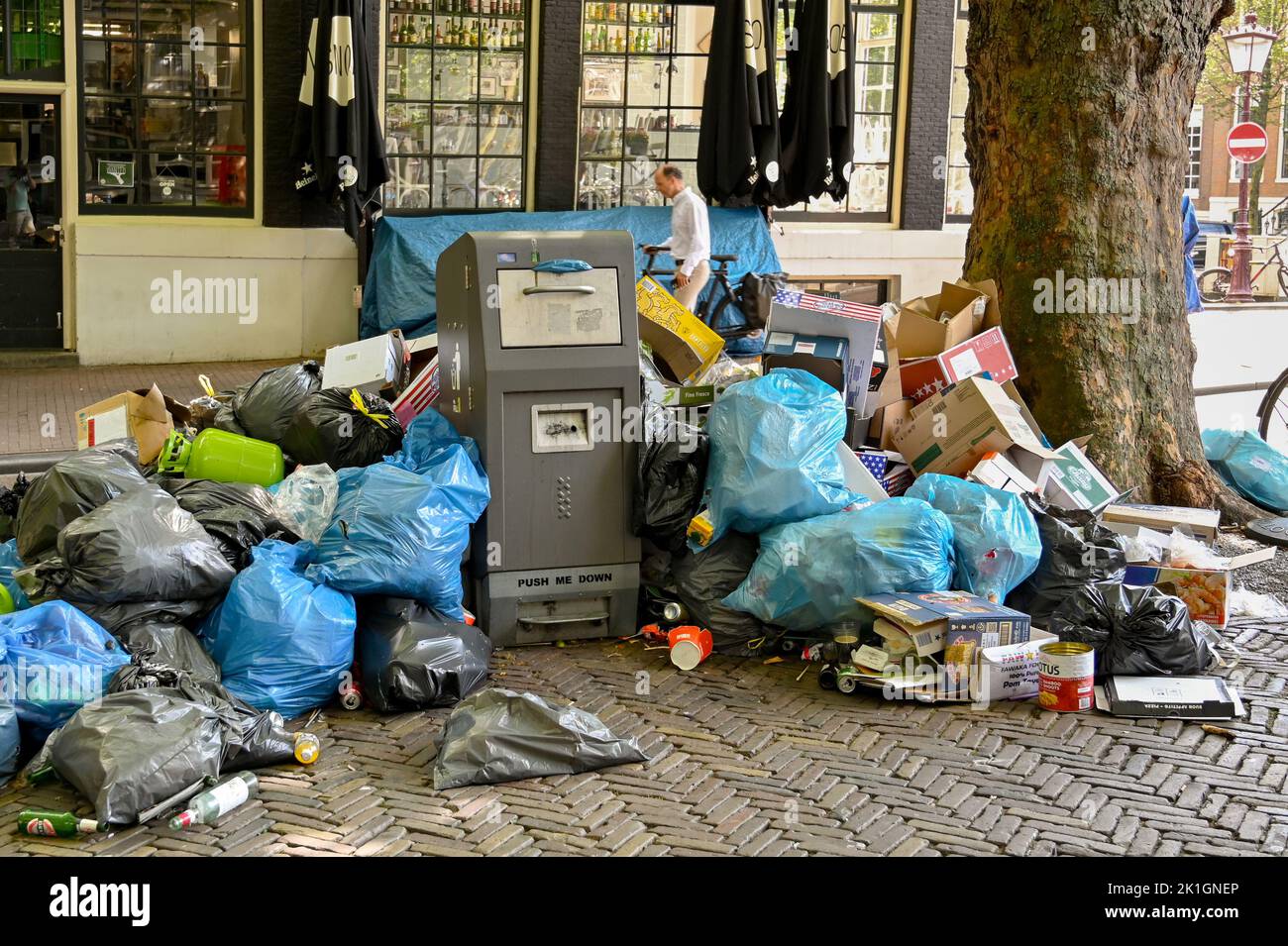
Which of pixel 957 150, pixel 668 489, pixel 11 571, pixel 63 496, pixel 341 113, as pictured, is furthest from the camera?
pixel 957 150

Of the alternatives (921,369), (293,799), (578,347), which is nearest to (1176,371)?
(921,369)

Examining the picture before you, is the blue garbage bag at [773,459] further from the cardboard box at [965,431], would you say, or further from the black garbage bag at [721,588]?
the cardboard box at [965,431]

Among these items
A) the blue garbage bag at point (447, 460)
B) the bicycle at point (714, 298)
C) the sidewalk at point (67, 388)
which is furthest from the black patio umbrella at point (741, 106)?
the blue garbage bag at point (447, 460)

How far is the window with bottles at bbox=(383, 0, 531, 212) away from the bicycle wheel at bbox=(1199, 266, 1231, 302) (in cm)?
1439

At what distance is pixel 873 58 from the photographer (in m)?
14.6

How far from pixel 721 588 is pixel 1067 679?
1.37 m

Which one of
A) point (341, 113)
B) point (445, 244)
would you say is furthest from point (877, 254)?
point (341, 113)

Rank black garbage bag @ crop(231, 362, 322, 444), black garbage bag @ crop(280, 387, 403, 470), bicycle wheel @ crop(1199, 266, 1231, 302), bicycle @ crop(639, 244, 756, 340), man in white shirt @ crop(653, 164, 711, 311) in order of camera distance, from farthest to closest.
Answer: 1. bicycle wheel @ crop(1199, 266, 1231, 302)
2. bicycle @ crop(639, 244, 756, 340)
3. man in white shirt @ crop(653, 164, 711, 311)
4. black garbage bag @ crop(231, 362, 322, 444)
5. black garbage bag @ crop(280, 387, 403, 470)

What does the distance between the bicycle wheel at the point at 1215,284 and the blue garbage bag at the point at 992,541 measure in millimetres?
19267

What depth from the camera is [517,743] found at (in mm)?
4355

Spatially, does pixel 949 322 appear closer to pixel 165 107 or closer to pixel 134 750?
pixel 134 750

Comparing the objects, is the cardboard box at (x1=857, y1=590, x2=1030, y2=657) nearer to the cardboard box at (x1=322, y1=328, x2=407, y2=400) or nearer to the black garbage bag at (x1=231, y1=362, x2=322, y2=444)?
the black garbage bag at (x1=231, y1=362, x2=322, y2=444)

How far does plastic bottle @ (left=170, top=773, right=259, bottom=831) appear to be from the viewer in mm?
3895

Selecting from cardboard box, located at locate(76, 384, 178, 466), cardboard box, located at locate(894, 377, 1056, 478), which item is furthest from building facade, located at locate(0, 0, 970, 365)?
cardboard box, located at locate(894, 377, 1056, 478)
